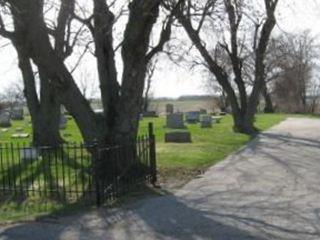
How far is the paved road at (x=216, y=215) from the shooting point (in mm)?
8148

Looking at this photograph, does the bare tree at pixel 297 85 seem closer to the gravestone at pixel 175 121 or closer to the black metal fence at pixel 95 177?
the gravestone at pixel 175 121

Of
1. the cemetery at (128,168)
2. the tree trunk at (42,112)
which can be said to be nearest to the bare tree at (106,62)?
the cemetery at (128,168)

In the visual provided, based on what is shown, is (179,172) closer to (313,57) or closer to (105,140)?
(105,140)

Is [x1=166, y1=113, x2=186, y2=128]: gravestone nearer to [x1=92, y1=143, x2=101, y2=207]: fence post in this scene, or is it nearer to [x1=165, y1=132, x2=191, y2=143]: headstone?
[x1=165, y1=132, x2=191, y2=143]: headstone

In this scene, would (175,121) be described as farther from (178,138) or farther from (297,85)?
(297,85)

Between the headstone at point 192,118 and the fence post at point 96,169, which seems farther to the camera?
the headstone at point 192,118

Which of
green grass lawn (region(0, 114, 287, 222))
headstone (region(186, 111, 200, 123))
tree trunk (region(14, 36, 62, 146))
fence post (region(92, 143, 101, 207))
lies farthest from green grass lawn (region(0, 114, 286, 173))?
headstone (region(186, 111, 200, 123))

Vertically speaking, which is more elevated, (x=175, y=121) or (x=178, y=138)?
(x=175, y=121)

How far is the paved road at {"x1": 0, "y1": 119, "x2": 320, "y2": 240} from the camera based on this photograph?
815 cm

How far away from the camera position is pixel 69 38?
2047cm

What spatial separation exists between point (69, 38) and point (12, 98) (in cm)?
5591

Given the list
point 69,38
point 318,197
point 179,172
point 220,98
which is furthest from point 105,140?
point 220,98

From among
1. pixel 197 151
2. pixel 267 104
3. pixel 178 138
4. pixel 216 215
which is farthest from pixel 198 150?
pixel 267 104

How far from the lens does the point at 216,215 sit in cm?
925
